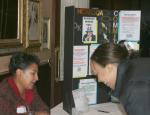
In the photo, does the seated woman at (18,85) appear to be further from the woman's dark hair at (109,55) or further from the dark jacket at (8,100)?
the woman's dark hair at (109,55)

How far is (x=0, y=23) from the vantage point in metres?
2.61

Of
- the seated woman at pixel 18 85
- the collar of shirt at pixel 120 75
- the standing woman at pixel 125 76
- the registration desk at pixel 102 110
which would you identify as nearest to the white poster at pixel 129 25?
the registration desk at pixel 102 110

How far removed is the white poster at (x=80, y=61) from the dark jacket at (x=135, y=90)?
1.16m

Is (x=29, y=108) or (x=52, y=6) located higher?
(x=52, y=6)

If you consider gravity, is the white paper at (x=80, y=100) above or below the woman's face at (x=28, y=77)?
below

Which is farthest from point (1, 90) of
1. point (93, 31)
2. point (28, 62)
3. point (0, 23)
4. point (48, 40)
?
point (48, 40)

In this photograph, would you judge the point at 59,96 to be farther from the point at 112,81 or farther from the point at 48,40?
the point at 112,81

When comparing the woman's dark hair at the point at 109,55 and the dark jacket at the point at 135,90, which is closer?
the dark jacket at the point at 135,90

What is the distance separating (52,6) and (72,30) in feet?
3.61

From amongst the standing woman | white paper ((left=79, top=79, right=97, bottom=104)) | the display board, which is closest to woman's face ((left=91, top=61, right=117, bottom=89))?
the standing woman

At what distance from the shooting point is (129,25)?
326cm

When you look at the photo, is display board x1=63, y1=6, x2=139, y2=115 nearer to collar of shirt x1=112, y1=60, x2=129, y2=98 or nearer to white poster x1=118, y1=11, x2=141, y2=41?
white poster x1=118, y1=11, x2=141, y2=41

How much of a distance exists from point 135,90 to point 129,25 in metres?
1.66

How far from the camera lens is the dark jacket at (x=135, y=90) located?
1.67 meters
